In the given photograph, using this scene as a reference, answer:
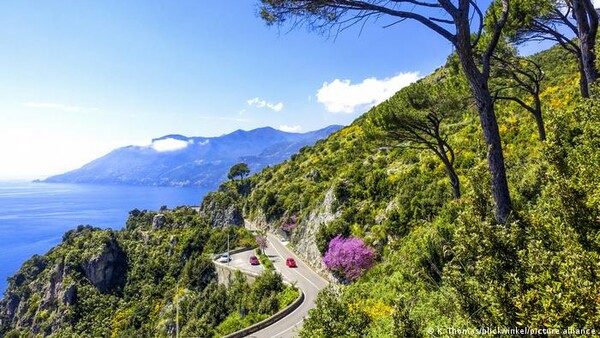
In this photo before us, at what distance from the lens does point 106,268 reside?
169 feet

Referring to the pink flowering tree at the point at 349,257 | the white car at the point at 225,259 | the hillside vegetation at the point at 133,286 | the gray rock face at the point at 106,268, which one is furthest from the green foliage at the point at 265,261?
the gray rock face at the point at 106,268

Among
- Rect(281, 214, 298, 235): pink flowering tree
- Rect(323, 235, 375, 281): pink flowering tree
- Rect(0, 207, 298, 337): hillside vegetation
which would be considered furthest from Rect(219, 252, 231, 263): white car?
Rect(323, 235, 375, 281): pink flowering tree

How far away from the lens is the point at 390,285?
12227 millimetres

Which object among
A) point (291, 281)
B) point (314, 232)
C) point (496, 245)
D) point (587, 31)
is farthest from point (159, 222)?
point (496, 245)

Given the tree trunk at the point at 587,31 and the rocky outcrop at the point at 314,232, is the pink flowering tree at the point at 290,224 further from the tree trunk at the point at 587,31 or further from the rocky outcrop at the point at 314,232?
the tree trunk at the point at 587,31

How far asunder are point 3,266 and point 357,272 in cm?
11898

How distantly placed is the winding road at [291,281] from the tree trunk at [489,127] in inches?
278

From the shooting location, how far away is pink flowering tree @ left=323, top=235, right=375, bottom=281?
21812mm

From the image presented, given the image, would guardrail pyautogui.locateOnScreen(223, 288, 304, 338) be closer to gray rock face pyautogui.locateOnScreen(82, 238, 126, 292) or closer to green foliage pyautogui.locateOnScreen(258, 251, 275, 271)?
green foliage pyautogui.locateOnScreen(258, 251, 275, 271)

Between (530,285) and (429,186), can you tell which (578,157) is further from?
(429,186)

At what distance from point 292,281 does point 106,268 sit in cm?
3944

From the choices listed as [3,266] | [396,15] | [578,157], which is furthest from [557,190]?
[3,266]

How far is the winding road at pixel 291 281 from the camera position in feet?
63.1

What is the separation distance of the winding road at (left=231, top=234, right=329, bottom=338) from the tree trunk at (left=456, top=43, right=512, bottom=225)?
7068 millimetres
